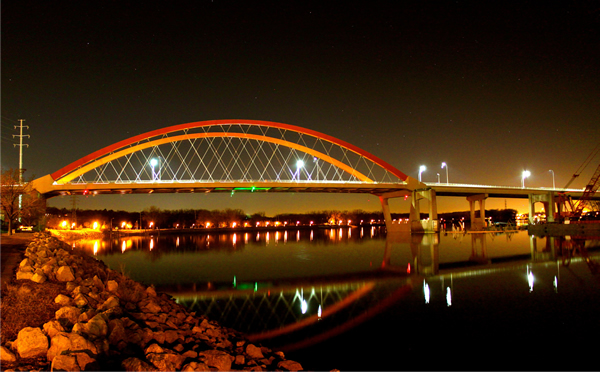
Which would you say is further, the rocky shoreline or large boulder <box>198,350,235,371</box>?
large boulder <box>198,350,235,371</box>

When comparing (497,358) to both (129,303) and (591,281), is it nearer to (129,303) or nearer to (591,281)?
(129,303)

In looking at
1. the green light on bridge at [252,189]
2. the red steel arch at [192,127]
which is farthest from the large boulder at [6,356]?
the red steel arch at [192,127]

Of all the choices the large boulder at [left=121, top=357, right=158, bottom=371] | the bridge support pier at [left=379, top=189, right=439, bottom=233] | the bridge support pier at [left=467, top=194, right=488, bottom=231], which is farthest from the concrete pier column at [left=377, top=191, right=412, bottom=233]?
the large boulder at [left=121, top=357, right=158, bottom=371]

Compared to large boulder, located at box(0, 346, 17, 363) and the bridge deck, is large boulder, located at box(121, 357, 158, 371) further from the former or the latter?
the bridge deck

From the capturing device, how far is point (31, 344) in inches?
178

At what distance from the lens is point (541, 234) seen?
4562 centimetres

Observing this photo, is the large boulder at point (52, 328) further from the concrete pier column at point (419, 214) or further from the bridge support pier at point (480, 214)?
the bridge support pier at point (480, 214)

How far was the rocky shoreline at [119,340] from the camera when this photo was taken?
14.8ft

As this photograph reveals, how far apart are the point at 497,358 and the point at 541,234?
1866 inches

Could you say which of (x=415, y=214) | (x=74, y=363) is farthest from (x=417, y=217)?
(x=74, y=363)

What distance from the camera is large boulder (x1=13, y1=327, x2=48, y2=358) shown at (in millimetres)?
4457

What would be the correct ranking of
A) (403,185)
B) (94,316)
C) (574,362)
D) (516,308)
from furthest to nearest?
1. (403,185)
2. (516,308)
3. (574,362)
4. (94,316)

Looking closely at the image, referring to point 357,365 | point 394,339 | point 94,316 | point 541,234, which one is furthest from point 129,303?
point 541,234

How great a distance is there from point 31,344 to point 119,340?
122cm
